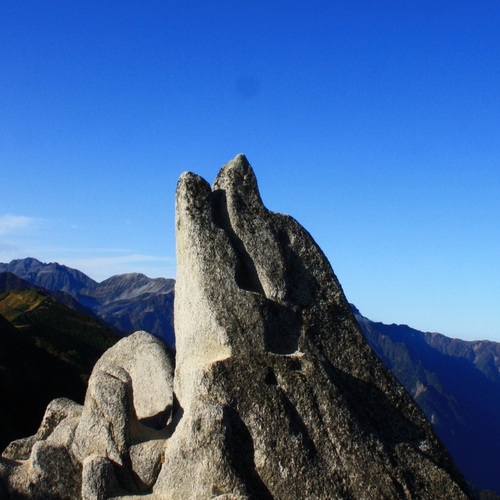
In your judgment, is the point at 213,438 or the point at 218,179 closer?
the point at 213,438

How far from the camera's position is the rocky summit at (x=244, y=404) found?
1386 cm

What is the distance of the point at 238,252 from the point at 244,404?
375 cm

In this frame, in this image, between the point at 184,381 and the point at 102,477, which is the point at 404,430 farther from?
the point at 102,477

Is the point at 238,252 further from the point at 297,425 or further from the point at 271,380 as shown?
the point at 297,425

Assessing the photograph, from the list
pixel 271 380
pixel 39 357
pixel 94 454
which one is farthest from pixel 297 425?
pixel 39 357

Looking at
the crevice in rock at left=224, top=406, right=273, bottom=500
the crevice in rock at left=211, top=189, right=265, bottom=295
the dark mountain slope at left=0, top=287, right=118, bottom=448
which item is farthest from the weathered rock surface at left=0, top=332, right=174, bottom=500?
the dark mountain slope at left=0, top=287, right=118, bottom=448

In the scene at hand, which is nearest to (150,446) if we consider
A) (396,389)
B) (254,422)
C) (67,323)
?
(254,422)

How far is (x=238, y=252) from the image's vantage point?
657 inches

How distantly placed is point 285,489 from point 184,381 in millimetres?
3632

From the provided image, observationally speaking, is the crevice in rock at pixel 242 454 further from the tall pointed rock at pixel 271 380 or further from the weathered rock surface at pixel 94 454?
the weathered rock surface at pixel 94 454

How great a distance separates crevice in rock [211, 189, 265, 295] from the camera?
16.3m

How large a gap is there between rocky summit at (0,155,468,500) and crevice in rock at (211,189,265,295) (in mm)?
32

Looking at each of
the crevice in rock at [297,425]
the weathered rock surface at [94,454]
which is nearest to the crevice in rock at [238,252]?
the crevice in rock at [297,425]

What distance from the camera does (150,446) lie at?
594 inches
